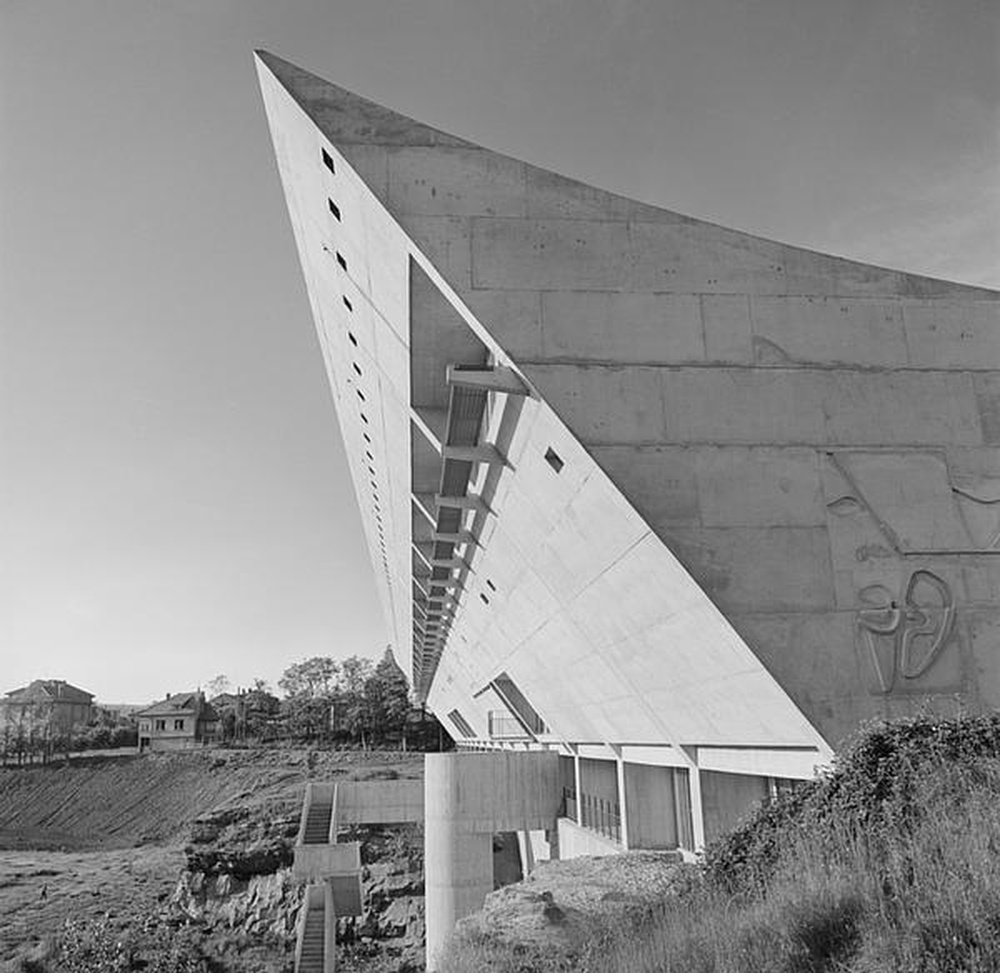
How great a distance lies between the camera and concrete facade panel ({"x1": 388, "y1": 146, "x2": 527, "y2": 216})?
11555 millimetres

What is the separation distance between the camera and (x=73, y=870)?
58219 millimetres

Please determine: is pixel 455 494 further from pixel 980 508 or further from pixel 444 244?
pixel 980 508

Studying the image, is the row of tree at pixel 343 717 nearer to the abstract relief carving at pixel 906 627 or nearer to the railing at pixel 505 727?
the railing at pixel 505 727

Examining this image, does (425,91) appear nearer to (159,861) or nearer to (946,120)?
(946,120)

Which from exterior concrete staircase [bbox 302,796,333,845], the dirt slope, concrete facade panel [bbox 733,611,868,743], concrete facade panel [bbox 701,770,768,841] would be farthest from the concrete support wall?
the dirt slope

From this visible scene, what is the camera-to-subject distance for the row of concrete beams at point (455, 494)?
39.2 ft

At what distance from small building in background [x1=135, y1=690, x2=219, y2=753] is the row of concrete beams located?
74600 mm

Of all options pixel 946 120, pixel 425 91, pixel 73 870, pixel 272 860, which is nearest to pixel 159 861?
pixel 73 870

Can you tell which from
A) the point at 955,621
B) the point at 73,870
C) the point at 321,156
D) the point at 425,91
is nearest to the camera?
the point at 955,621

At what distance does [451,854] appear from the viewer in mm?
23016

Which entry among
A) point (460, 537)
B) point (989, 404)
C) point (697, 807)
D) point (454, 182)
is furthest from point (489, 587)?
point (989, 404)

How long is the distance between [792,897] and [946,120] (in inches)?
408

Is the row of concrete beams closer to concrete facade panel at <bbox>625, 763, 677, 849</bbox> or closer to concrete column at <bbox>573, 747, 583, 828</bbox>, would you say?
concrete column at <bbox>573, 747, 583, 828</bbox>

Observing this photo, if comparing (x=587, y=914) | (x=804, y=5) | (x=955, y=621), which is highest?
(x=804, y=5)
